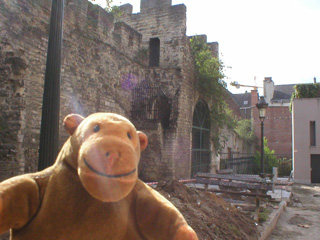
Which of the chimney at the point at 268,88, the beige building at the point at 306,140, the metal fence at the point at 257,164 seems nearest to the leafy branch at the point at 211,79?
the metal fence at the point at 257,164

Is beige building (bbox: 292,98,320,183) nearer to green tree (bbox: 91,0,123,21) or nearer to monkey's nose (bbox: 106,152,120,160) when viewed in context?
green tree (bbox: 91,0,123,21)

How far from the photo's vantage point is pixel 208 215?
4.60 m

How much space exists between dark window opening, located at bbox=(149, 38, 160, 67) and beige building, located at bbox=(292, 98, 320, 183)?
11.9 metres

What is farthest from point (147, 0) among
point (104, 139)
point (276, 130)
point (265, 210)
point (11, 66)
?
point (276, 130)

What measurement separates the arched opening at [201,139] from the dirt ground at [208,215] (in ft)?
24.9

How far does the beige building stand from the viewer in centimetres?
1902

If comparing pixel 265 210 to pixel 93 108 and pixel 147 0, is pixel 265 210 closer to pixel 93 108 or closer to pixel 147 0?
pixel 93 108

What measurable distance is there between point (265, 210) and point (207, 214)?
3.29 metres

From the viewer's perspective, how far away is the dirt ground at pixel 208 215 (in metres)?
4.06

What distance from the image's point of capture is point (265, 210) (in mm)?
7199

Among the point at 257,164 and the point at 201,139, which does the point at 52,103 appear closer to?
the point at 201,139

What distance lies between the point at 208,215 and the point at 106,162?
3576 mm

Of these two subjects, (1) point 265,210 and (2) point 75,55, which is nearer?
(1) point 265,210

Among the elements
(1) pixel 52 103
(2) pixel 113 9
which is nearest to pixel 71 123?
(1) pixel 52 103
